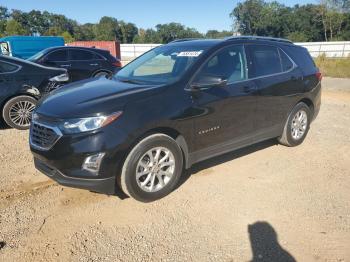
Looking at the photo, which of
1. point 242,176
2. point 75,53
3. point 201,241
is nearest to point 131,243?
point 201,241

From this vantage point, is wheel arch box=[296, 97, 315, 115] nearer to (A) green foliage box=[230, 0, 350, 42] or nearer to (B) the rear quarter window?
(B) the rear quarter window

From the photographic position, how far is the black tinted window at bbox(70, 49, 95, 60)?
37.5 ft

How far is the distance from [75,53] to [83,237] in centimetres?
914

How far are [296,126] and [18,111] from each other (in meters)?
5.24

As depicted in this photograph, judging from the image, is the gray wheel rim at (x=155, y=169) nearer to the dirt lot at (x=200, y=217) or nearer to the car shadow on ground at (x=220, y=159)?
the dirt lot at (x=200, y=217)

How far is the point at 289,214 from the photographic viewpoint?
381 centimetres

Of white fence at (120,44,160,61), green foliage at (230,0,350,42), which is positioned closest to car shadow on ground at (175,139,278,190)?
white fence at (120,44,160,61)

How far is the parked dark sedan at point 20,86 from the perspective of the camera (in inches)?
269

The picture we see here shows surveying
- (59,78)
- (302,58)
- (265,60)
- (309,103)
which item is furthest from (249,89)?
(59,78)

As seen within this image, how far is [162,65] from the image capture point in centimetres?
484

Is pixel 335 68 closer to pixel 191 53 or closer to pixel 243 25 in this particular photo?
pixel 191 53

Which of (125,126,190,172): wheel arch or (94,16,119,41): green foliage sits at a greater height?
(94,16,119,41): green foliage

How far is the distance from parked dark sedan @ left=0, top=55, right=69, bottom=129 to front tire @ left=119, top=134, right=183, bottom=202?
412 centimetres

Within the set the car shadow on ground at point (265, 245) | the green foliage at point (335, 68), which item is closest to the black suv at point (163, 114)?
the car shadow on ground at point (265, 245)
